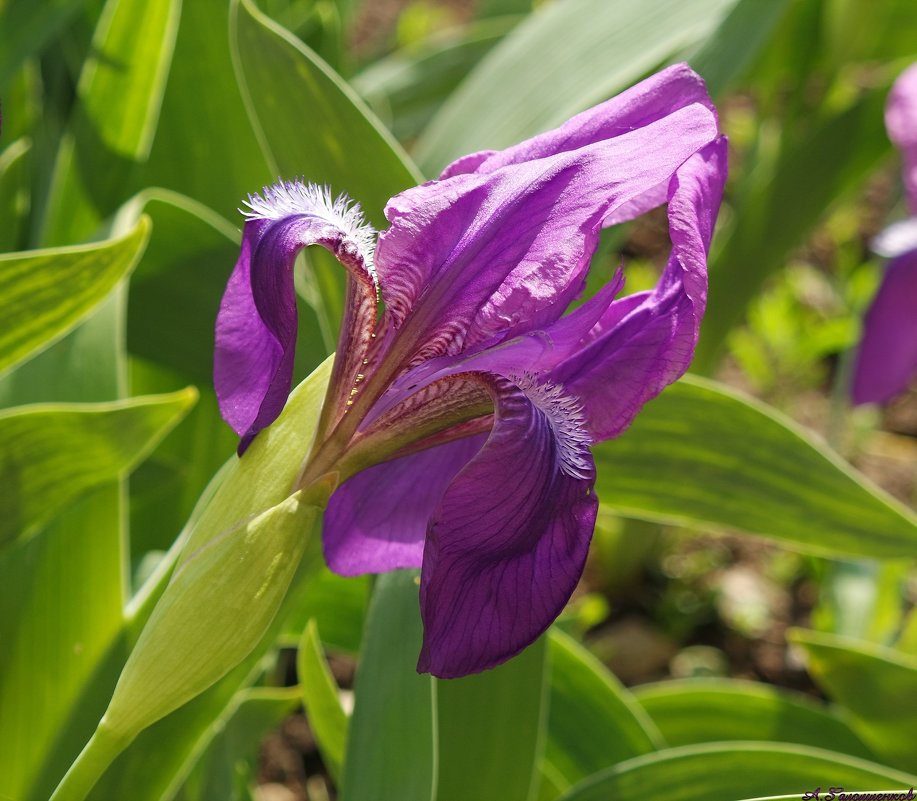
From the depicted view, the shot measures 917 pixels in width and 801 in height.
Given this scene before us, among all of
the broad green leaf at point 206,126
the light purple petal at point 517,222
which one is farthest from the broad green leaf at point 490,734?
the broad green leaf at point 206,126

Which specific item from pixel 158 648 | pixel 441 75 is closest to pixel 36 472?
pixel 158 648

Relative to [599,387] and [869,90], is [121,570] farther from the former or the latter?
[869,90]

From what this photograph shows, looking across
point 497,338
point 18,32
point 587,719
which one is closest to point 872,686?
point 587,719

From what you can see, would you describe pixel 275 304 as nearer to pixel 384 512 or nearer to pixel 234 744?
pixel 384 512

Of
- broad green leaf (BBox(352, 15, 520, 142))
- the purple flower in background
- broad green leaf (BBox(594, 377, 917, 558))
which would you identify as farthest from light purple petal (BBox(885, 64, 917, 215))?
broad green leaf (BBox(352, 15, 520, 142))

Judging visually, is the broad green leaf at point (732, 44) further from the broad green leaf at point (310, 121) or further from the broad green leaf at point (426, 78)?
the broad green leaf at point (426, 78)

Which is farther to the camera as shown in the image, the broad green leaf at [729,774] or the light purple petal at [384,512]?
the broad green leaf at [729,774]
